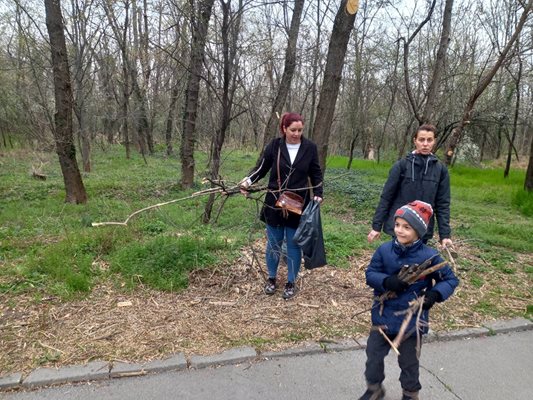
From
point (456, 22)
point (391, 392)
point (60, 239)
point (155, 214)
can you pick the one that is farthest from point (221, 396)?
point (456, 22)

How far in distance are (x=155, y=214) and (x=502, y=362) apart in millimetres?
5643

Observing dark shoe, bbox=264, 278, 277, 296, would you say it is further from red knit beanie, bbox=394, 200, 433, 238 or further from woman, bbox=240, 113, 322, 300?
red knit beanie, bbox=394, 200, 433, 238

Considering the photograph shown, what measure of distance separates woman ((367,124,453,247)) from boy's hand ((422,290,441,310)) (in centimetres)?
117

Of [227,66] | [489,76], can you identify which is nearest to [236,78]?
[227,66]

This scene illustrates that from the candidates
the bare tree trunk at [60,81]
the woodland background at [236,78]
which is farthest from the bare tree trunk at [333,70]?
the bare tree trunk at [60,81]

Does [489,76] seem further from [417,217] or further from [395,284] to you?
[395,284]

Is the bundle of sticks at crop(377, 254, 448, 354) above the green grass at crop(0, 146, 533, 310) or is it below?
above

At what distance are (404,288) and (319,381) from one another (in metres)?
1.06

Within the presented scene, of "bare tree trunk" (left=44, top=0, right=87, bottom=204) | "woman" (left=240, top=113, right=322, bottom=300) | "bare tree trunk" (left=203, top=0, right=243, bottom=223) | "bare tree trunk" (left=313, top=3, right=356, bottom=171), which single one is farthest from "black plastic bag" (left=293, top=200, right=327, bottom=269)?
"bare tree trunk" (left=44, top=0, right=87, bottom=204)

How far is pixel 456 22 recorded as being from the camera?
13531mm

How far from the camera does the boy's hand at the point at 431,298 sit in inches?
87.4

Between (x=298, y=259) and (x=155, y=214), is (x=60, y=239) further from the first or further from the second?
(x=298, y=259)

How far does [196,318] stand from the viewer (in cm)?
351

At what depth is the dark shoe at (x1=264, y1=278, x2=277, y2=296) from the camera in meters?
4.01
